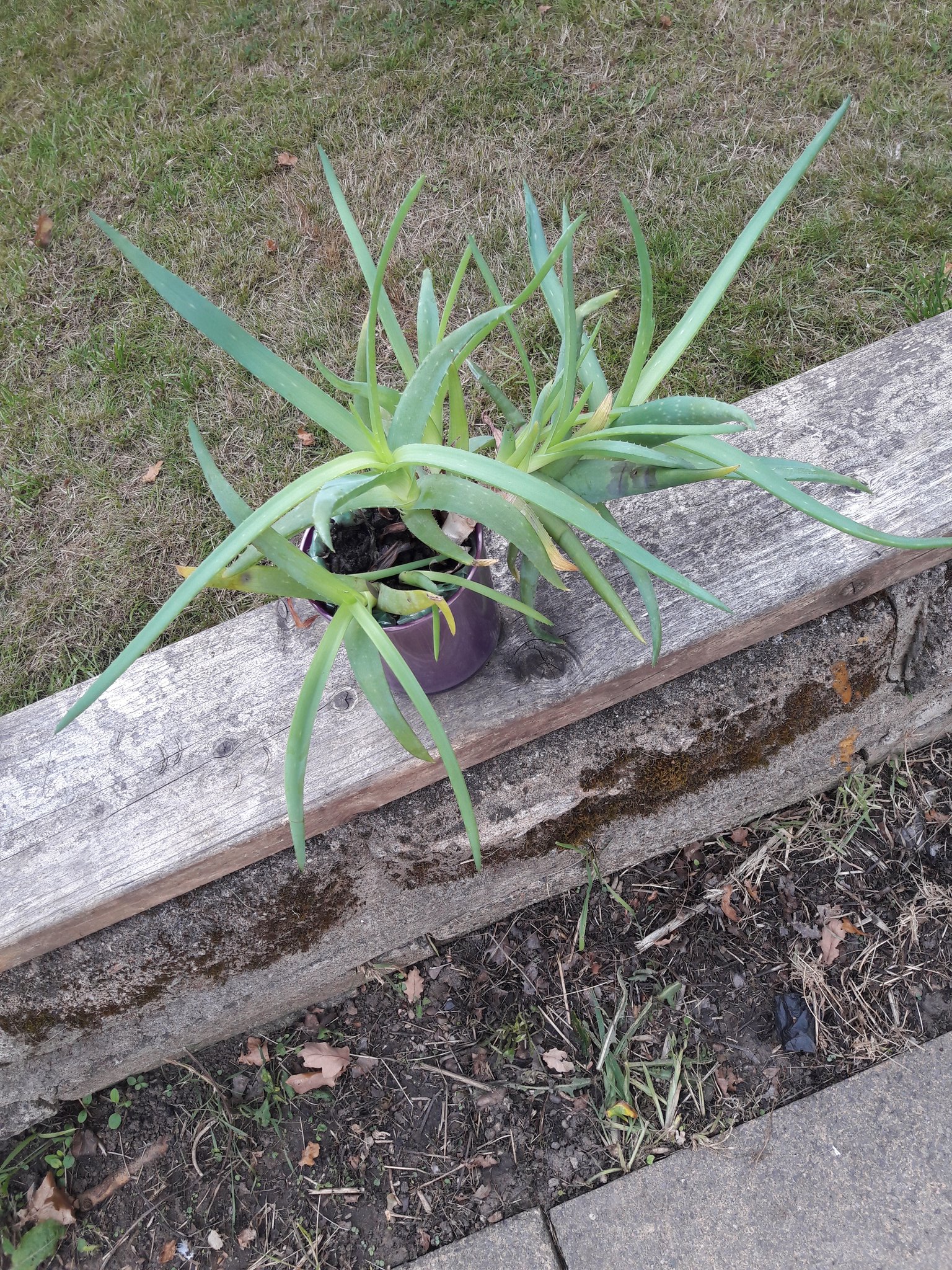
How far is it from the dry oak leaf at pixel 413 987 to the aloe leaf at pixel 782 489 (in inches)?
50.7

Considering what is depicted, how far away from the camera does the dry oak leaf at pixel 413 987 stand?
1815 mm

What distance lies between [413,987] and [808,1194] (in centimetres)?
82

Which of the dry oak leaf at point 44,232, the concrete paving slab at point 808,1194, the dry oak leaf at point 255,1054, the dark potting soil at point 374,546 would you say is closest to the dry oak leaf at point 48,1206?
the dry oak leaf at point 255,1054

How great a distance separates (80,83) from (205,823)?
3.14m

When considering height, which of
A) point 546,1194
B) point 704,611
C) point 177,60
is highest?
point 177,60

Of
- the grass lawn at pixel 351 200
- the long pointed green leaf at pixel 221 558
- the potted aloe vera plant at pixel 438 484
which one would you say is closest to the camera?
the long pointed green leaf at pixel 221 558

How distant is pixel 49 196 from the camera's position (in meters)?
2.91

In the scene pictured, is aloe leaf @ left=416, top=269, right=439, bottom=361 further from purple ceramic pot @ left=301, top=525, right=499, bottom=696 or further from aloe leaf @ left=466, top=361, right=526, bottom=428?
purple ceramic pot @ left=301, top=525, right=499, bottom=696

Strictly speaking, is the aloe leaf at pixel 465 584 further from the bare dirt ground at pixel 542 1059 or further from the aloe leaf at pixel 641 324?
the bare dirt ground at pixel 542 1059

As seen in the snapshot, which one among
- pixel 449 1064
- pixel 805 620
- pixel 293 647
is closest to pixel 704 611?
pixel 805 620

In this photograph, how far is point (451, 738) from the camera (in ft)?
4.41

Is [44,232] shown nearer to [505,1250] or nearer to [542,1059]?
[542,1059]

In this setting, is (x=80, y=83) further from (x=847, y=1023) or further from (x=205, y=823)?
(x=847, y=1023)

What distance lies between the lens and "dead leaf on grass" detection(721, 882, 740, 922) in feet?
5.85
